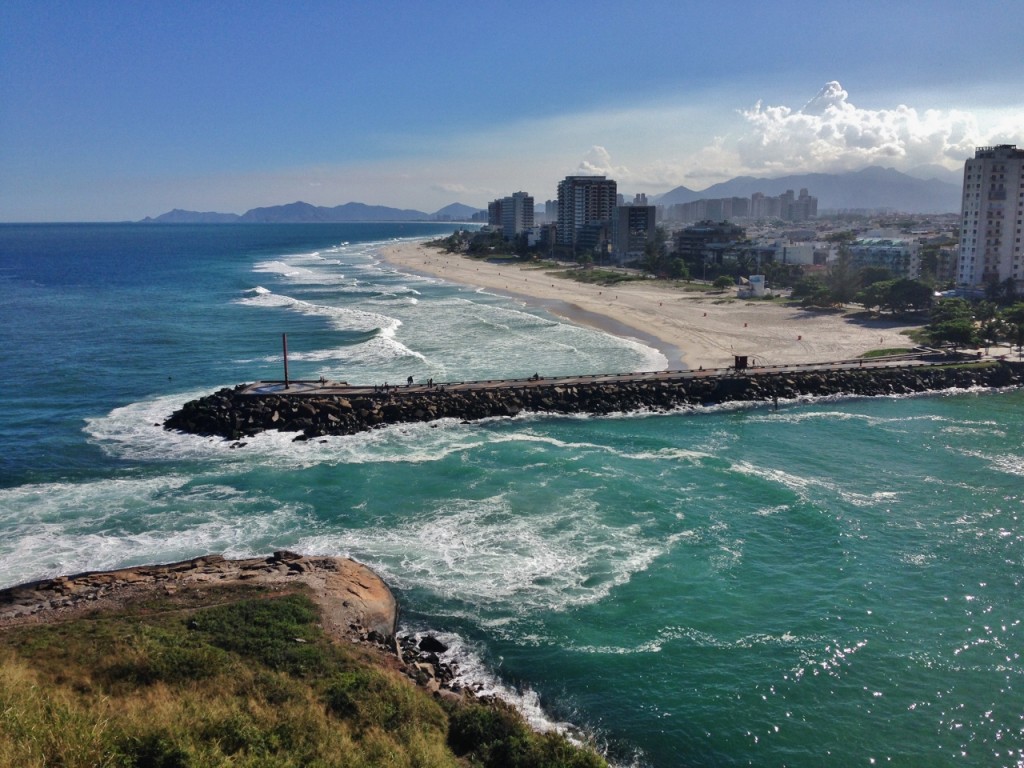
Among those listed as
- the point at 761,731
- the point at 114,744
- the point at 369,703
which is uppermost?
the point at 114,744

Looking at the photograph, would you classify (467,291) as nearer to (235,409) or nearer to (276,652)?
(235,409)

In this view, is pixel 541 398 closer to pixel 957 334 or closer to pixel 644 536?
pixel 644 536

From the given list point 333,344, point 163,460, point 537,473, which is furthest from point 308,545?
point 333,344

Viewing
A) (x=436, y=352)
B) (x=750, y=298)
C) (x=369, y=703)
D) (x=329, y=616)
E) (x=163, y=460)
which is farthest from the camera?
(x=750, y=298)

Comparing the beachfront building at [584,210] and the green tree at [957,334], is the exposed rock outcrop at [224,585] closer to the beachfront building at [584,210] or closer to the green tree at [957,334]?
the green tree at [957,334]

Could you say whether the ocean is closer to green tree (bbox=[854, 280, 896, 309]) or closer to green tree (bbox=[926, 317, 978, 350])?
green tree (bbox=[926, 317, 978, 350])

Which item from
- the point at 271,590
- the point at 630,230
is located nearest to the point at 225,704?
the point at 271,590

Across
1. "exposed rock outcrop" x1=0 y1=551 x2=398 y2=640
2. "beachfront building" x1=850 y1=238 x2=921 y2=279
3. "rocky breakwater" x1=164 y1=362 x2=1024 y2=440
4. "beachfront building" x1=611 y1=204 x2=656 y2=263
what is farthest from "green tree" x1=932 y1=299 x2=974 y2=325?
"beachfront building" x1=611 y1=204 x2=656 y2=263
